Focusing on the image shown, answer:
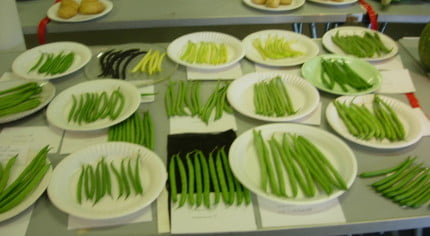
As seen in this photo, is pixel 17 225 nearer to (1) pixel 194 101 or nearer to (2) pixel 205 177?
(2) pixel 205 177

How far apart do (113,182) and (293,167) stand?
640mm

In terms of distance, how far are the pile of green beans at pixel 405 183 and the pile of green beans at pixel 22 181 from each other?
1.13 m

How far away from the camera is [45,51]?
6.61 ft

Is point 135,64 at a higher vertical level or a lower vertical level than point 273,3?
lower

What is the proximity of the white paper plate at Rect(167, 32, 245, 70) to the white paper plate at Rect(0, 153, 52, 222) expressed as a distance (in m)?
0.92

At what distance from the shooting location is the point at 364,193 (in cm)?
123

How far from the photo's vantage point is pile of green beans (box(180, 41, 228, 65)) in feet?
A: 6.40

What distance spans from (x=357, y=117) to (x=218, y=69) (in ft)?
2.41

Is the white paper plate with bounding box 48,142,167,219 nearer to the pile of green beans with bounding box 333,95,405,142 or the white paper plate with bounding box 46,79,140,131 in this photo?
the white paper plate with bounding box 46,79,140,131

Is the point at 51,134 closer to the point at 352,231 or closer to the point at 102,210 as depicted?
the point at 102,210

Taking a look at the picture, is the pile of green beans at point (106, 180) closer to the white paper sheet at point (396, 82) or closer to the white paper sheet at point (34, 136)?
the white paper sheet at point (34, 136)

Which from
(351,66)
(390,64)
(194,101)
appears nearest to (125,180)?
(194,101)

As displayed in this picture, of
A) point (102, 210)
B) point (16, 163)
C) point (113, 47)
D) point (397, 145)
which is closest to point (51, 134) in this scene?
point (16, 163)

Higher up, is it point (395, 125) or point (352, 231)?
point (395, 125)
